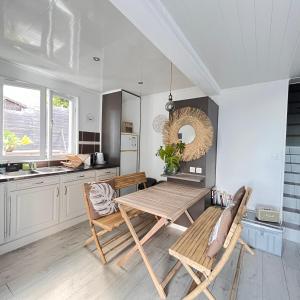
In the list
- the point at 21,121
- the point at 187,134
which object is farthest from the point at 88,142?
the point at 187,134

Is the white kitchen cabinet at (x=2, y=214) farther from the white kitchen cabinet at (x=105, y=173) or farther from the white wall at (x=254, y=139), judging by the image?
the white wall at (x=254, y=139)

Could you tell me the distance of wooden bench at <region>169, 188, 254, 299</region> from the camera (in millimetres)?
1177

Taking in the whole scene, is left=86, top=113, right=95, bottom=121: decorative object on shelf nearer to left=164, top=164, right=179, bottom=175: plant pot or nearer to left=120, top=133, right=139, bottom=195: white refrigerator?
left=120, top=133, right=139, bottom=195: white refrigerator

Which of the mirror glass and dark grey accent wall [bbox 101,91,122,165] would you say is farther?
dark grey accent wall [bbox 101,91,122,165]

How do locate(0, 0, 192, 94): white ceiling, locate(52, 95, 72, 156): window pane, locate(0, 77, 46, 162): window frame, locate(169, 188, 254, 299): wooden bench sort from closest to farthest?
1. locate(169, 188, 254, 299): wooden bench
2. locate(0, 0, 192, 94): white ceiling
3. locate(0, 77, 46, 162): window frame
4. locate(52, 95, 72, 156): window pane

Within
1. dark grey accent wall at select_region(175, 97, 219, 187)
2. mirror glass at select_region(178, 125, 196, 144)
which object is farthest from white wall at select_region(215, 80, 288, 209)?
mirror glass at select_region(178, 125, 196, 144)

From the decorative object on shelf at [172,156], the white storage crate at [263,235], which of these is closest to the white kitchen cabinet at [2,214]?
the decorative object on shelf at [172,156]

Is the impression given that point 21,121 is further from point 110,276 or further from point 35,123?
point 110,276

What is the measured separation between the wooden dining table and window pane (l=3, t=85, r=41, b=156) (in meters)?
1.91

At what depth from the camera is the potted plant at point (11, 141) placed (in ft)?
8.17

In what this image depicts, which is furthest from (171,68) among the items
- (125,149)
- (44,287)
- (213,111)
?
(44,287)

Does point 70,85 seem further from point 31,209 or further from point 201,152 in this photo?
point 201,152

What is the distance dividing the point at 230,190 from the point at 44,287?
273cm

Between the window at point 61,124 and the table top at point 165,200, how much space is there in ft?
6.29
